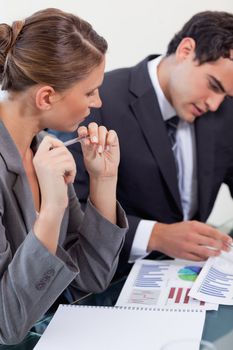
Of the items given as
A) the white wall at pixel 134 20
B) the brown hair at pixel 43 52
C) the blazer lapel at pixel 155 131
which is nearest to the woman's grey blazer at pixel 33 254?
the brown hair at pixel 43 52

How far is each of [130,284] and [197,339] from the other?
0.82ft

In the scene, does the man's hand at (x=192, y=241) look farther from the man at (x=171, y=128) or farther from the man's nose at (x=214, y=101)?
the man's nose at (x=214, y=101)

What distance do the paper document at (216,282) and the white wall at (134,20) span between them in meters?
1.23

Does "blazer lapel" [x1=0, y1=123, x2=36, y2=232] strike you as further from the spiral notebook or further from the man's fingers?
the man's fingers

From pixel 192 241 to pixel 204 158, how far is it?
14.1 inches

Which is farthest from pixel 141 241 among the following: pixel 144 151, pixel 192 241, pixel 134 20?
pixel 134 20

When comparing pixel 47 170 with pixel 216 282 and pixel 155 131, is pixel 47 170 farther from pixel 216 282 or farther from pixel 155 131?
pixel 155 131

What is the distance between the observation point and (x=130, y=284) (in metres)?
1.10

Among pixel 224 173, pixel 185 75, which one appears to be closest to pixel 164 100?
pixel 185 75

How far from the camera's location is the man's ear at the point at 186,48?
1411 mm

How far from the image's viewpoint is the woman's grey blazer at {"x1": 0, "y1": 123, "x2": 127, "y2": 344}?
832mm

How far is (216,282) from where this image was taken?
1.08m

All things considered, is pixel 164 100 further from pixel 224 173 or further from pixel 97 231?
pixel 97 231

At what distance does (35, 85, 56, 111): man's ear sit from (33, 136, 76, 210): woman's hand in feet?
0.25
